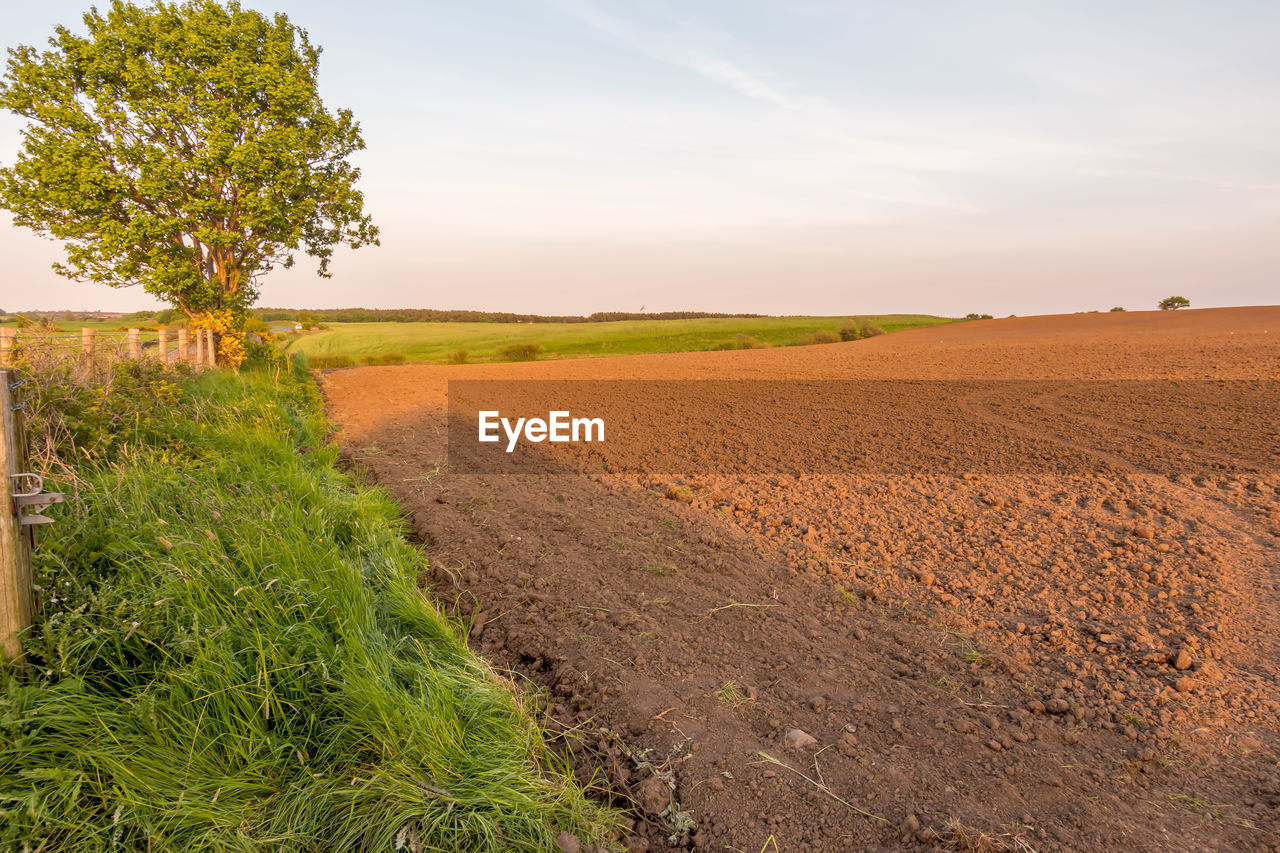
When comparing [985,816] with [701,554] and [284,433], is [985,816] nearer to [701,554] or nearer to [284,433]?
[701,554]

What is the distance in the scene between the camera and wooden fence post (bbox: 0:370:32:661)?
9.30ft

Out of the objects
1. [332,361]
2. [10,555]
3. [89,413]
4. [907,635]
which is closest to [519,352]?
[332,361]

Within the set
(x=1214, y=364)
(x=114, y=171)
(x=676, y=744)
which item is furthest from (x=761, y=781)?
(x=114, y=171)

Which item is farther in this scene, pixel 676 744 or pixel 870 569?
pixel 870 569

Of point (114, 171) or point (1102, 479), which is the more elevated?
point (114, 171)

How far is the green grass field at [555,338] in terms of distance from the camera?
119 ft

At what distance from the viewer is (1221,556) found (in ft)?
17.8

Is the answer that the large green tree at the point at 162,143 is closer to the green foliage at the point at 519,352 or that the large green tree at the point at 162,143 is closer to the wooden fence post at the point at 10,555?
the green foliage at the point at 519,352

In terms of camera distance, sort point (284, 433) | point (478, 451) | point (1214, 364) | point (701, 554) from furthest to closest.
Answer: point (1214, 364) < point (478, 451) < point (284, 433) < point (701, 554)

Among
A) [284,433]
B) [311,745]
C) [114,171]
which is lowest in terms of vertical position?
[311,745]

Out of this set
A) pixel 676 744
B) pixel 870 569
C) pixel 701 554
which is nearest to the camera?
pixel 676 744

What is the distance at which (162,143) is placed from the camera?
19.7m

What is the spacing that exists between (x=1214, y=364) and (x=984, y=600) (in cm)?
1270
